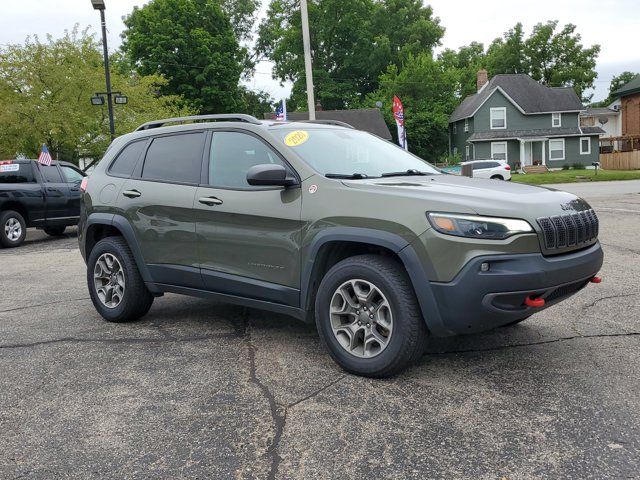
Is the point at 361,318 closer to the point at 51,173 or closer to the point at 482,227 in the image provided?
the point at 482,227

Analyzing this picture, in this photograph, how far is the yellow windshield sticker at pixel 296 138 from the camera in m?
4.61

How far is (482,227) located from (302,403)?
1471 mm

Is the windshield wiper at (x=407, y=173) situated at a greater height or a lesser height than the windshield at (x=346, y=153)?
lesser

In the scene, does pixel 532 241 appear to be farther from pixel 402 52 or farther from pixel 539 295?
pixel 402 52

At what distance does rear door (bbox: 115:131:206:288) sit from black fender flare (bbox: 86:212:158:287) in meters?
0.05

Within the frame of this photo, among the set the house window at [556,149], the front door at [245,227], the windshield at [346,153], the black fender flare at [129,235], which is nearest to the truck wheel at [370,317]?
the front door at [245,227]

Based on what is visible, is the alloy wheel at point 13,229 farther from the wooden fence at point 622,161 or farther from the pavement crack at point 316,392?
the wooden fence at point 622,161

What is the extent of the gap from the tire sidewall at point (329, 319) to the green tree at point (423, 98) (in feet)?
166

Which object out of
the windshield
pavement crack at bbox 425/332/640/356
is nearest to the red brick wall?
pavement crack at bbox 425/332/640/356

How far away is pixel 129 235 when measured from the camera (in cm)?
545

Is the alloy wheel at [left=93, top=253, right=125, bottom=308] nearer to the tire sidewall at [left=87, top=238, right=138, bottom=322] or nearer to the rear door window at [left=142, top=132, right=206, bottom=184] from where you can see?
the tire sidewall at [left=87, top=238, right=138, bottom=322]

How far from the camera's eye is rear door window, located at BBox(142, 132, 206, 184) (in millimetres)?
5109

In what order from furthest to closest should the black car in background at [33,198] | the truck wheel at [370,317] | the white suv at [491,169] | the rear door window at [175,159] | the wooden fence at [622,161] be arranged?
the wooden fence at [622,161]
the white suv at [491,169]
the black car in background at [33,198]
the rear door window at [175,159]
the truck wheel at [370,317]

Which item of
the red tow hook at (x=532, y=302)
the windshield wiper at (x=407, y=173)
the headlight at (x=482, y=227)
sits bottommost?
the red tow hook at (x=532, y=302)
